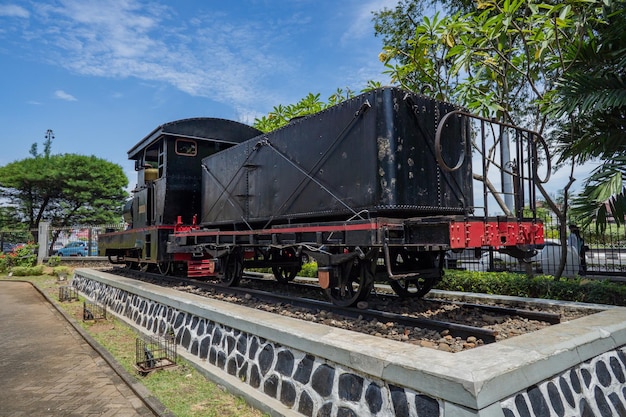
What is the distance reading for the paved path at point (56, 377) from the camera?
12.6 ft

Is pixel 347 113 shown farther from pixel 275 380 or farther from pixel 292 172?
pixel 275 380

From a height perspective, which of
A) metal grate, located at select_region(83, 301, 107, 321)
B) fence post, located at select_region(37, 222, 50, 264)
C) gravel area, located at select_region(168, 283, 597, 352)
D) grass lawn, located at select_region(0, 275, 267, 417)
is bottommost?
grass lawn, located at select_region(0, 275, 267, 417)

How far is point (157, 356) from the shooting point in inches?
203

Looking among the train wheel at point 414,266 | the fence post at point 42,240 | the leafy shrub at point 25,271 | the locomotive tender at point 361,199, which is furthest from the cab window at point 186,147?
the fence post at point 42,240

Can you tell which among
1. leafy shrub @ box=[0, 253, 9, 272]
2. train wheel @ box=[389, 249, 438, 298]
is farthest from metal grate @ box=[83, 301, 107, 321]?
leafy shrub @ box=[0, 253, 9, 272]

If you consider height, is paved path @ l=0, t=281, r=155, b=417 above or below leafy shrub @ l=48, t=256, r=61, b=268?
below

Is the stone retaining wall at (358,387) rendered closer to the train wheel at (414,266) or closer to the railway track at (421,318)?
the railway track at (421,318)

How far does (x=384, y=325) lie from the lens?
436 cm

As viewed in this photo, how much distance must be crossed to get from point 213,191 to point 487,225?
5456 millimetres

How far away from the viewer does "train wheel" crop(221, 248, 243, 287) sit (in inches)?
289

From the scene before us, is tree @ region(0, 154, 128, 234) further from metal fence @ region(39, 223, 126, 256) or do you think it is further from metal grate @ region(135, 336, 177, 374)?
metal grate @ region(135, 336, 177, 374)

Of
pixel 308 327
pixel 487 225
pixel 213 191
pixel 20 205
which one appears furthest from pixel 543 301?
pixel 20 205

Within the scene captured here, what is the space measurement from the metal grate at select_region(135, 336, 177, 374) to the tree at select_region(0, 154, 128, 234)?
23.2 metres

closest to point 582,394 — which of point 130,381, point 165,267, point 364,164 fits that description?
point 364,164
